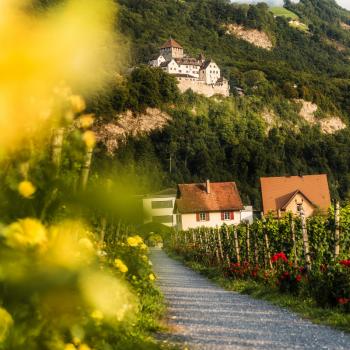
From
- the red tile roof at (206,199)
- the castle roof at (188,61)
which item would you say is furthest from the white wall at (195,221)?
the castle roof at (188,61)

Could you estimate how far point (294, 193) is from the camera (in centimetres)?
5191

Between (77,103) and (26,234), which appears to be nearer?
(26,234)

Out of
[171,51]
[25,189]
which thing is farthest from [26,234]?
[171,51]

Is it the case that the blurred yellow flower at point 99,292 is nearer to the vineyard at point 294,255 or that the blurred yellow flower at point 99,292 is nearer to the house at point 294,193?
the vineyard at point 294,255

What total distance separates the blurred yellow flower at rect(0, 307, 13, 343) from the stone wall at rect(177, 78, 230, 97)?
121691mm

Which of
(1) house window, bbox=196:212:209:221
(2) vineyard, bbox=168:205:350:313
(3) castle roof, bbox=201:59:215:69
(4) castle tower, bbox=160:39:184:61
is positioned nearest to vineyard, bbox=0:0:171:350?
(2) vineyard, bbox=168:205:350:313

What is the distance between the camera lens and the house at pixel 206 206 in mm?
61281

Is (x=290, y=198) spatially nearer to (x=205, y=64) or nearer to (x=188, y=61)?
(x=205, y=64)

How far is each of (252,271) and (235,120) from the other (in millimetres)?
101637

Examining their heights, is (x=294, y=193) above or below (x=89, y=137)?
above

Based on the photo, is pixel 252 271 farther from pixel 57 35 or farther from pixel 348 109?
pixel 348 109

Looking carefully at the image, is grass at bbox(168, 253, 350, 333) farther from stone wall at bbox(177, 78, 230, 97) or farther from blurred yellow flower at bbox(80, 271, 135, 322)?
stone wall at bbox(177, 78, 230, 97)

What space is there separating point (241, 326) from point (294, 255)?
27.8ft

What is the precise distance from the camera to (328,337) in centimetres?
776
